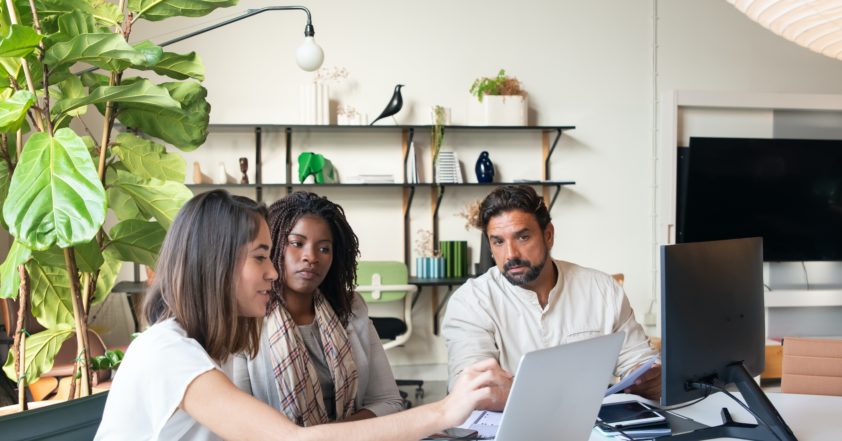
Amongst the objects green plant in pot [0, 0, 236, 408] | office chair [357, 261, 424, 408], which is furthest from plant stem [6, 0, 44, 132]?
office chair [357, 261, 424, 408]

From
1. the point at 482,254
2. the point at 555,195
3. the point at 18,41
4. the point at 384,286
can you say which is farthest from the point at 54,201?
the point at 555,195

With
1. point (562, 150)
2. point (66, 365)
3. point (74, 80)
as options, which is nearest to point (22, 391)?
point (74, 80)

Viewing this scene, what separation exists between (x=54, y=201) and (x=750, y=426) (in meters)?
1.52

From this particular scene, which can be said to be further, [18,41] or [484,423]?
[484,423]

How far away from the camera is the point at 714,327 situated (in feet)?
5.19

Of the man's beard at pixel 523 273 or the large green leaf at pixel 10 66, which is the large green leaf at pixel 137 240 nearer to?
the large green leaf at pixel 10 66

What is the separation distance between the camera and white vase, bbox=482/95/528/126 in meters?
4.38

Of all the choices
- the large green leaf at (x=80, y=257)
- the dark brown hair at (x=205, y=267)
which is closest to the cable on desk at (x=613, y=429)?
the dark brown hair at (x=205, y=267)

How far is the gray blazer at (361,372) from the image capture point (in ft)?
5.91

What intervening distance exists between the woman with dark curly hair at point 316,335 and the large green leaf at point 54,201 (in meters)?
0.62

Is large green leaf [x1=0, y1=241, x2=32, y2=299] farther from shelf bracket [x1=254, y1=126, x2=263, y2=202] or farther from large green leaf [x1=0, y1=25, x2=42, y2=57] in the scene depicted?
shelf bracket [x1=254, y1=126, x2=263, y2=202]

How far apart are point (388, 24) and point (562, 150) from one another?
1.37 m

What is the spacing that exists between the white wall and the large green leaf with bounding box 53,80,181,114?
115 inches

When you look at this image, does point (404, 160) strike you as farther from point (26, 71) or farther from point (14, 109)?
point (14, 109)
